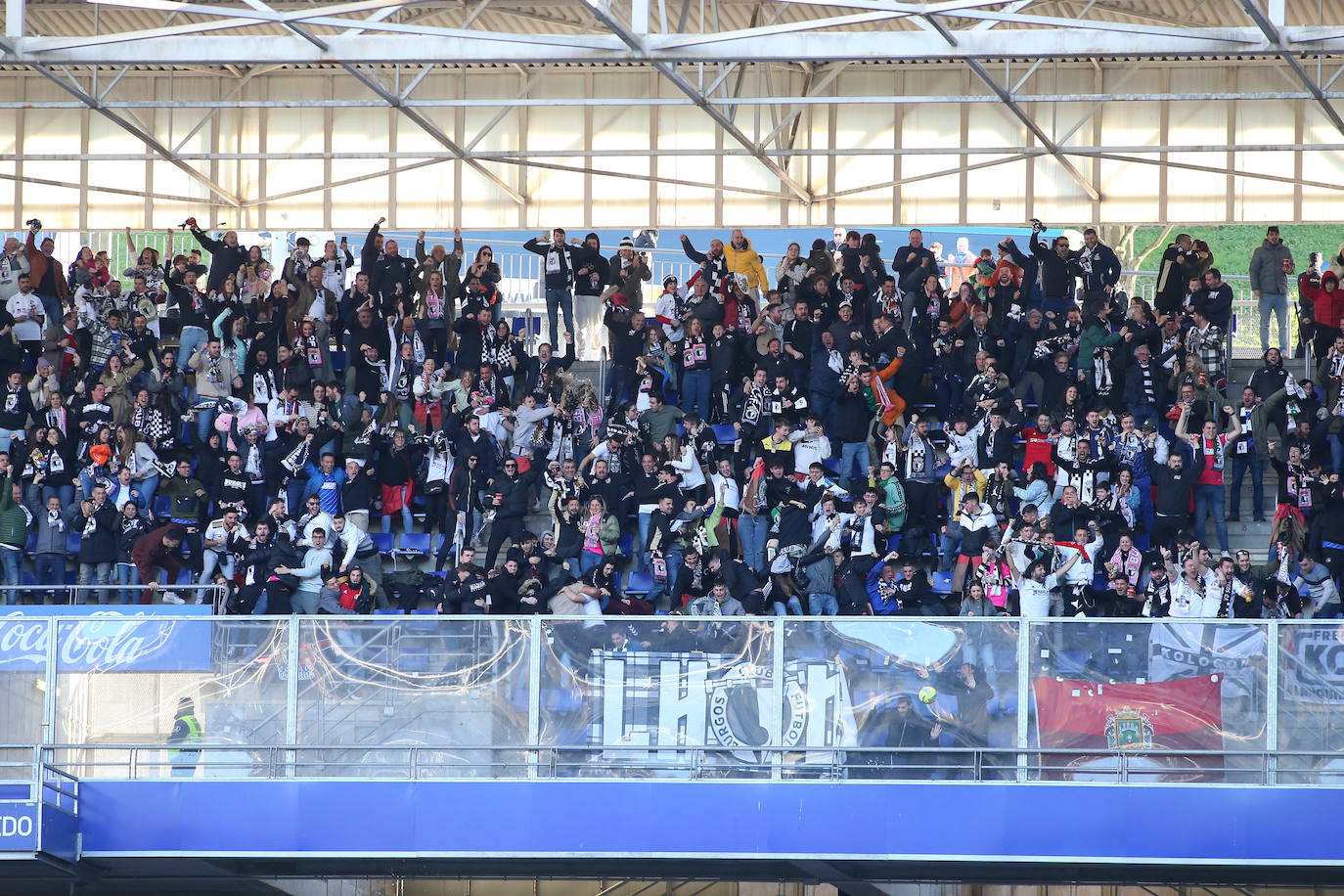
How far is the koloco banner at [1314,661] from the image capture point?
48.3 ft

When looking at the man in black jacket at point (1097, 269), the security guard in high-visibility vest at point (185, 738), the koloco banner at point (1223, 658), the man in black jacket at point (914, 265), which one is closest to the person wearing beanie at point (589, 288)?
the man in black jacket at point (914, 265)

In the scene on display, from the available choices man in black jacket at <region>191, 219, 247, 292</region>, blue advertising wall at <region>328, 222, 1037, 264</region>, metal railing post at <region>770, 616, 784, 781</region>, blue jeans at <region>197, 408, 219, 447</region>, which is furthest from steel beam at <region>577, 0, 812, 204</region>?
metal railing post at <region>770, 616, 784, 781</region>

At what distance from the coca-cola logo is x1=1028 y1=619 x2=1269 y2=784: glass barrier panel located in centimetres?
640

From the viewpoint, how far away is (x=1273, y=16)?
1895 cm

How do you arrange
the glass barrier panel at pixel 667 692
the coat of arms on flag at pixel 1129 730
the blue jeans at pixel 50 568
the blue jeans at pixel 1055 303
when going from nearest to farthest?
the coat of arms on flag at pixel 1129 730, the glass barrier panel at pixel 667 692, the blue jeans at pixel 50 568, the blue jeans at pixel 1055 303

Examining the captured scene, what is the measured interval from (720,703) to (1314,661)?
165 inches

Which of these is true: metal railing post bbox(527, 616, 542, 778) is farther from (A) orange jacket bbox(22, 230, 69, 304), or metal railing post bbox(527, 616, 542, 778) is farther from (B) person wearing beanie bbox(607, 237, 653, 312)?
(A) orange jacket bbox(22, 230, 69, 304)

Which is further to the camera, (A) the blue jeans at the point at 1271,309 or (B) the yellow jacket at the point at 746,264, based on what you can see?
(B) the yellow jacket at the point at 746,264

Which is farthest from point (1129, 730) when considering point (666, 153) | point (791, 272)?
point (666, 153)

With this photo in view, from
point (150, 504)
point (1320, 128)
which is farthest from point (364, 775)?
point (1320, 128)

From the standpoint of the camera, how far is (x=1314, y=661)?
14.8 meters

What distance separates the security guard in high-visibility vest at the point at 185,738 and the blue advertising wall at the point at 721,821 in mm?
Result: 133

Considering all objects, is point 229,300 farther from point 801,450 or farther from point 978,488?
point 978,488

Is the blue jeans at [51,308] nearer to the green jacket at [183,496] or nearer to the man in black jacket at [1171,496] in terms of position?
the green jacket at [183,496]
